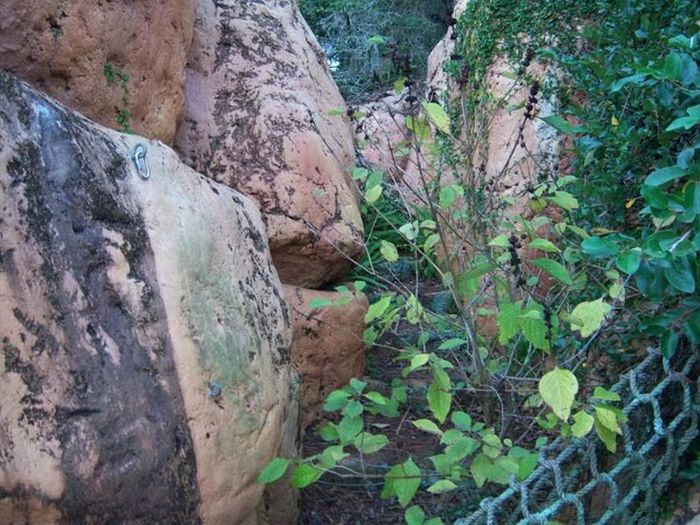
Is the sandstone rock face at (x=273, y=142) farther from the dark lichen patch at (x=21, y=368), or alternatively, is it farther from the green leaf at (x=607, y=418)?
the green leaf at (x=607, y=418)

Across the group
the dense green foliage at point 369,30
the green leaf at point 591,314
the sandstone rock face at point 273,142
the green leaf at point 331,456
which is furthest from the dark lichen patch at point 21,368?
the dense green foliage at point 369,30

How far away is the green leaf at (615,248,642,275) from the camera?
177 centimetres

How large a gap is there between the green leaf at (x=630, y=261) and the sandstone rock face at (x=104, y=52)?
91.0 inches

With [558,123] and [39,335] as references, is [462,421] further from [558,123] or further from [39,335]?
[39,335]

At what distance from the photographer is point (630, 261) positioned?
1787mm

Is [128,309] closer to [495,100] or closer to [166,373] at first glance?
[166,373]

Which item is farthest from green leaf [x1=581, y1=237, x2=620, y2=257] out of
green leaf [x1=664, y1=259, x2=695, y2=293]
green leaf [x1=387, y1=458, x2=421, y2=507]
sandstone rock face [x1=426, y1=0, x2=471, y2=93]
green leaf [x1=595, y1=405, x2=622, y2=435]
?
sandstone rock face [x1=426, y1=0, x2=471, y2=93]

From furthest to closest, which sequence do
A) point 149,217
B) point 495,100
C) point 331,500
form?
point 495,100 < point 331,500 < point 149,217

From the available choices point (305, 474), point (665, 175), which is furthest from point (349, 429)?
point (665, 175)

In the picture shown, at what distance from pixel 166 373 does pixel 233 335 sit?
1.14 ft

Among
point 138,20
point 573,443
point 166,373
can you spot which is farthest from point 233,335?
point 138,20

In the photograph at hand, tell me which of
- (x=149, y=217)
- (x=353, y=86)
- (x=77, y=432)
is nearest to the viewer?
(x=77, y=432)

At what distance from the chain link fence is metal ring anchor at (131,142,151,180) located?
1.44 metres

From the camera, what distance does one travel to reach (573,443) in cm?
211
